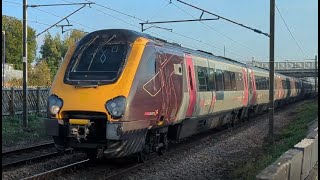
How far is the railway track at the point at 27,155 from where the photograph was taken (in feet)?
36.0

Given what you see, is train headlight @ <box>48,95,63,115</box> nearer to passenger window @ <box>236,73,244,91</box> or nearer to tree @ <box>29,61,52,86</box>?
passenger window @ <box>236,73,244,91</box>

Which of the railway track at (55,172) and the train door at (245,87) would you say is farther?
the train door at (245,87)

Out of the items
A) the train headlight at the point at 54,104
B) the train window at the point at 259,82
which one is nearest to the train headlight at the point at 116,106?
the train headlight at the point at 54,104

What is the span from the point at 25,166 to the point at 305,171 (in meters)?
6.11

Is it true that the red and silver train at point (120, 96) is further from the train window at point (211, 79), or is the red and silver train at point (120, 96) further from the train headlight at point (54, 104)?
the train window at point (211, 79)

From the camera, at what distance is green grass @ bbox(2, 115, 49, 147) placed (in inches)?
613

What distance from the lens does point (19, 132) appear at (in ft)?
56.0

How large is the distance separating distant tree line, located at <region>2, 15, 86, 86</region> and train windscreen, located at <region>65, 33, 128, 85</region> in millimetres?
40071

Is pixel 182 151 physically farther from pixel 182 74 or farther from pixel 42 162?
pixel 42 162

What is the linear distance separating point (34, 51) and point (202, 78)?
73594mm

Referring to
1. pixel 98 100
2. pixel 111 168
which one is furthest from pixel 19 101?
pixel 98 100

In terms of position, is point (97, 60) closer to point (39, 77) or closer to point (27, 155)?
point (27, 155)

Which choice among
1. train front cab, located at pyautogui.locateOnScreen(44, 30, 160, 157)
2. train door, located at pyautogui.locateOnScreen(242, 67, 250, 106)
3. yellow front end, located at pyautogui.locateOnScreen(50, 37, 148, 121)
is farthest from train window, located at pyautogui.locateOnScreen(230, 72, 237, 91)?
yellow front end, located at pyautogui.locateOnScreen(50, 37, 148, 121)

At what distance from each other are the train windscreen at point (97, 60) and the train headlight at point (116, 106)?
1.53ft
